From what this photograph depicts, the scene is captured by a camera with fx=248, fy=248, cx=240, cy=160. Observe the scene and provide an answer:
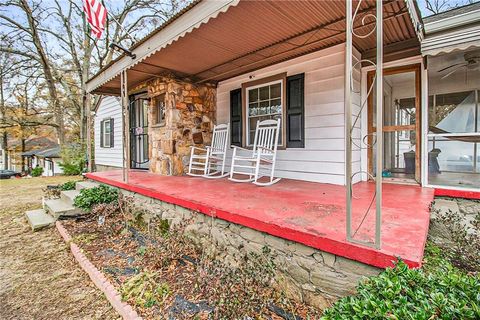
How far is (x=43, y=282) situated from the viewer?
2275 mm

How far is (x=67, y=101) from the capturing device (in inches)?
523

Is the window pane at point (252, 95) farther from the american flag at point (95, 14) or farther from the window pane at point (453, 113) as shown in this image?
the american flag at point (95, 14)

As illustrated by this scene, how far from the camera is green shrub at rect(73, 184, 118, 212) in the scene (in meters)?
4.04

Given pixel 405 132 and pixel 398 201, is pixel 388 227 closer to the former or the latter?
pixel 398 201

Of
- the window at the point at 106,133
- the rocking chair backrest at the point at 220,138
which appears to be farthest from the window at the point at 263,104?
the window at the point at 106,133

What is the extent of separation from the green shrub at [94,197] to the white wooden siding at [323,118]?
3098 mm

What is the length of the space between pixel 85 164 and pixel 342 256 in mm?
11259

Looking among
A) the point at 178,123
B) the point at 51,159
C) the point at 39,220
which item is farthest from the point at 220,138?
the point at 51,159

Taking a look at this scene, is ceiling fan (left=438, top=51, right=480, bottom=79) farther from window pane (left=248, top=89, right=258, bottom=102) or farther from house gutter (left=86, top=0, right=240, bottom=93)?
house gutter (left=86, top=0, right=240, bottom=93)

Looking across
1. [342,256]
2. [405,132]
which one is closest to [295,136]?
[405,132]

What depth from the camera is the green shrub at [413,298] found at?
2.99ft

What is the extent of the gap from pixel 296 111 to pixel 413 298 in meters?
3.21

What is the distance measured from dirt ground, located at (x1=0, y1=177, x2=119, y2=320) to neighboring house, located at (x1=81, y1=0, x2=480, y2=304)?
111 cm

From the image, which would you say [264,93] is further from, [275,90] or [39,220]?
[39,220]
